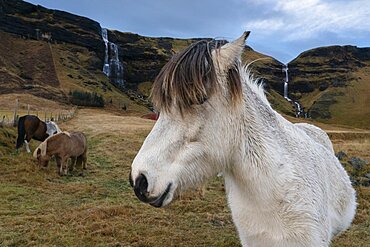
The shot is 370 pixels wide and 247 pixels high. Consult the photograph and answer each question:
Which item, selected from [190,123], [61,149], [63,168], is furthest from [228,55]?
[63,168]

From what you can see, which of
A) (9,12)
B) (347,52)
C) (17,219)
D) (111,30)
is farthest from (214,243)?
(347,52)

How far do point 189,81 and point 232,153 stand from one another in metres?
0.55

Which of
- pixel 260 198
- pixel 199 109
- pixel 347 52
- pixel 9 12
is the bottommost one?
pixel 260 198

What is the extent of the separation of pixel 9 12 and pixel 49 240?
11376 cm

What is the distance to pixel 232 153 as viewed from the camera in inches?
84.6

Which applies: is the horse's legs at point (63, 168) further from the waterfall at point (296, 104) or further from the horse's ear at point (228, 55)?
the waterfall at point (296, 104)

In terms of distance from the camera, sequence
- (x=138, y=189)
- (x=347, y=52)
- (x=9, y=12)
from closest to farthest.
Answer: (x=138, y=189) → (x=9, y=12) → (x=347, y=52)

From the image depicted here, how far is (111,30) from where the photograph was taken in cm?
12562

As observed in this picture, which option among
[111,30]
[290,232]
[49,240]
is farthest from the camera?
[111,30]

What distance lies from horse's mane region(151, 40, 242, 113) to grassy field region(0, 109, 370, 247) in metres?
1.63

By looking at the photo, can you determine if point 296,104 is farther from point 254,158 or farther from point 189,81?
point 189,81

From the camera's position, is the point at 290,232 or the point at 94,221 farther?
the point at 94,221

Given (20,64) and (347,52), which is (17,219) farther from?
(347,52)

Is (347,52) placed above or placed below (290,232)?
above
